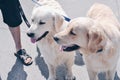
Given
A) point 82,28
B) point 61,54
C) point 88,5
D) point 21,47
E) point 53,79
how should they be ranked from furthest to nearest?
point 88,5, point 21,47, point 53,79, point 61,54, point 82,28

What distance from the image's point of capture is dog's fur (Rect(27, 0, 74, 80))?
347 cm

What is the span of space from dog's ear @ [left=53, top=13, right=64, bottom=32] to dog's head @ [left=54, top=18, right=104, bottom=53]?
0.32m

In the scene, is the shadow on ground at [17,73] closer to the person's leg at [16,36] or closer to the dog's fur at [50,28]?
the person's leg at [16,36]

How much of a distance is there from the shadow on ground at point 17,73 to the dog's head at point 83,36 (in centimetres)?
122

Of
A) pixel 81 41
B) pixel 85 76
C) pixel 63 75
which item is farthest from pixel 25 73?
pixel 81 41

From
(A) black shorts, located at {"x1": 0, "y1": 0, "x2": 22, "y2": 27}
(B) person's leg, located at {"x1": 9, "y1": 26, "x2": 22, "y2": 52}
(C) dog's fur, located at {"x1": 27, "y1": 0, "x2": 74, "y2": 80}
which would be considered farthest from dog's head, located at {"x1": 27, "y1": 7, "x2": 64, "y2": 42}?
(B) person's leg, located at {"x1": 9, "y1": 26, "x2": 22, "y2": 52}

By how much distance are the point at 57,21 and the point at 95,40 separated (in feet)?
2.17

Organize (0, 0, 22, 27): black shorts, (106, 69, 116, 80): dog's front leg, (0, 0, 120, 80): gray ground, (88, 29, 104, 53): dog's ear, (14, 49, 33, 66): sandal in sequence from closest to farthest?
1. (88, 29, 104, 53): dog's ear
2. (106, 69, 116, 80): dog's front leg
3. (0, 0, 22, 27): black shorts
4. (0, 0, 120, 80): gray ground
5. (14, 49, 33, 66): sandal

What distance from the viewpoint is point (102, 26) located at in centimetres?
314

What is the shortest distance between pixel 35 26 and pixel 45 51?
15.7 inches

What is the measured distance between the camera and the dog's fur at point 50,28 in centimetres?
347

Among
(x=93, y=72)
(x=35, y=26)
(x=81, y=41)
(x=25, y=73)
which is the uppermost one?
(x=81, y=41)

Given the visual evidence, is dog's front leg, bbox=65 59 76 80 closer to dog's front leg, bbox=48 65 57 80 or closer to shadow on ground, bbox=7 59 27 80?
dog's front leg, bbox=48 65 57 80

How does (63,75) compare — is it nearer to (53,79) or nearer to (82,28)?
(53,79)
